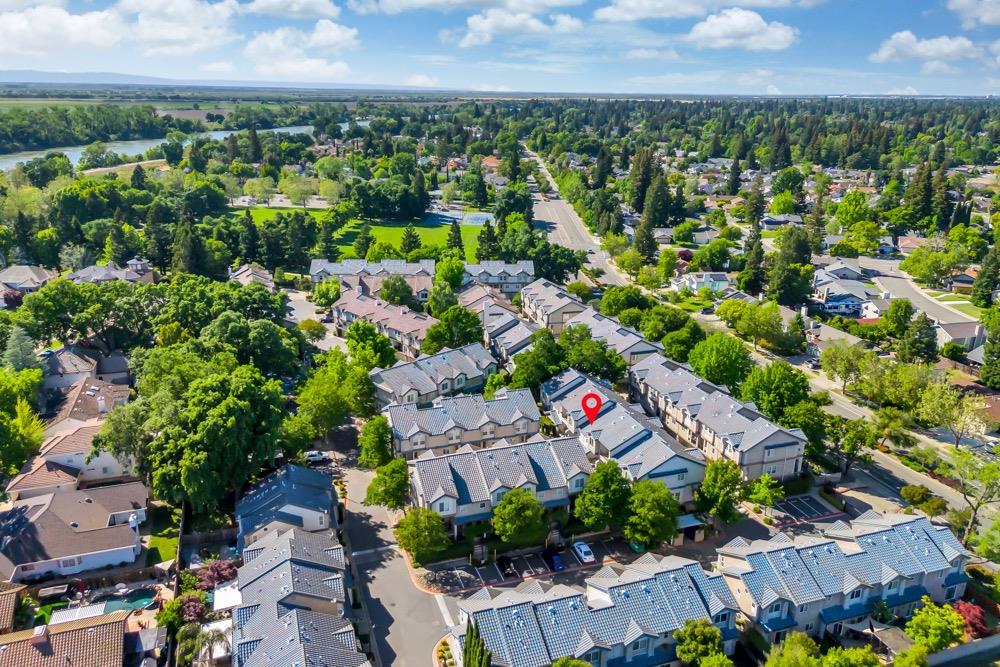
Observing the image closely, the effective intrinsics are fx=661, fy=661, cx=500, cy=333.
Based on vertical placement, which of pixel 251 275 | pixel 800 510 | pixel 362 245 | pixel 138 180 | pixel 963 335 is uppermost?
pixel 138 180

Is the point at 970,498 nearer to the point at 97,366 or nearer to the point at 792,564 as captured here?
the point at 792,564

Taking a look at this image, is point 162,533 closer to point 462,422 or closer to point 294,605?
point 294,605

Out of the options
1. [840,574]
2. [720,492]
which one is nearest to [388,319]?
[720,492]

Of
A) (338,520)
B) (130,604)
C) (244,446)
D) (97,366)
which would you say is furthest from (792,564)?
(97,366)

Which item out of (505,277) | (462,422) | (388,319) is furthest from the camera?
(505,277)

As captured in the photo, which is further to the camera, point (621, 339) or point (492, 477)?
point (621, 339)

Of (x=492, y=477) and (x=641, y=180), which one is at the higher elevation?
(x=641, y=180)

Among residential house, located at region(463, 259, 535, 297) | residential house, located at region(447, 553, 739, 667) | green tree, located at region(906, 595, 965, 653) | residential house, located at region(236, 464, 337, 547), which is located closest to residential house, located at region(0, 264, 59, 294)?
residential house, located at region(463, 259, 535, 297)
